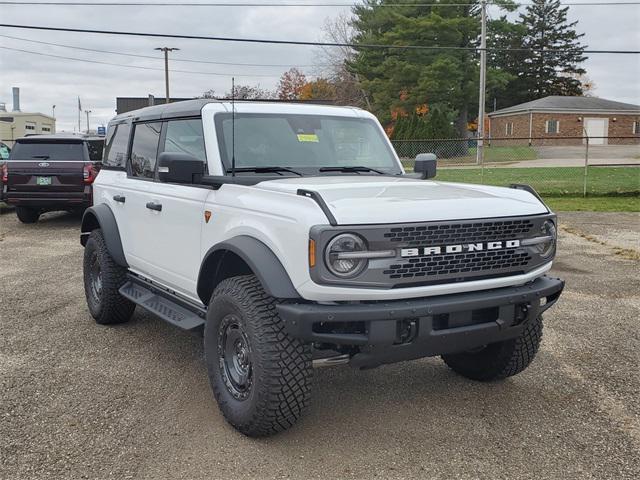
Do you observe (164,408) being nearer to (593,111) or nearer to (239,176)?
(239,176)

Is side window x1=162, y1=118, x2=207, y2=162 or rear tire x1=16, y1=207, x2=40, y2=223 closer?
side window x1=162, y1=118, x2=207, y2=162

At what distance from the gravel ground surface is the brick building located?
163ft

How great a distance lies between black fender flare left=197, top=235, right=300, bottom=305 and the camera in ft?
10.9

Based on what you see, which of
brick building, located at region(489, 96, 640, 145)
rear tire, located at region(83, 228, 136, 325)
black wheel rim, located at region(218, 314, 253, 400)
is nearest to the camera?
black wheel rim, located at region(218, 314, 253, 400)

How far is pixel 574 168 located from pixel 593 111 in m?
29.3

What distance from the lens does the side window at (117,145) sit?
19.4ft

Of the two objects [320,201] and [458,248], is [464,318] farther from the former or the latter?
[320,201]

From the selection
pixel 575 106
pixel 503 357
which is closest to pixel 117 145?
pixel 503 357

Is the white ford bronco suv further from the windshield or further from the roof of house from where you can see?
the roof of house

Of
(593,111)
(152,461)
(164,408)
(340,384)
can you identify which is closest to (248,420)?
(152,461)

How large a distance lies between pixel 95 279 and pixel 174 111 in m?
2.00

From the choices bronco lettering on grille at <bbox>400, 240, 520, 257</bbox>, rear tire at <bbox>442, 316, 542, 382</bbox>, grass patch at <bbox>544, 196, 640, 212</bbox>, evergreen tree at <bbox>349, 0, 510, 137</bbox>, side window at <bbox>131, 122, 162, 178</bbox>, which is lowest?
rear tire at <bbox>442, 316, 542, 382</bbox>

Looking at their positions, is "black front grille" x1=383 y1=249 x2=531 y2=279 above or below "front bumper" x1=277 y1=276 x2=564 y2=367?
above

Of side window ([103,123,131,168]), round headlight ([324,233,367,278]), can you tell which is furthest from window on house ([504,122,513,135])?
round headlight ([324,233,367,278])
